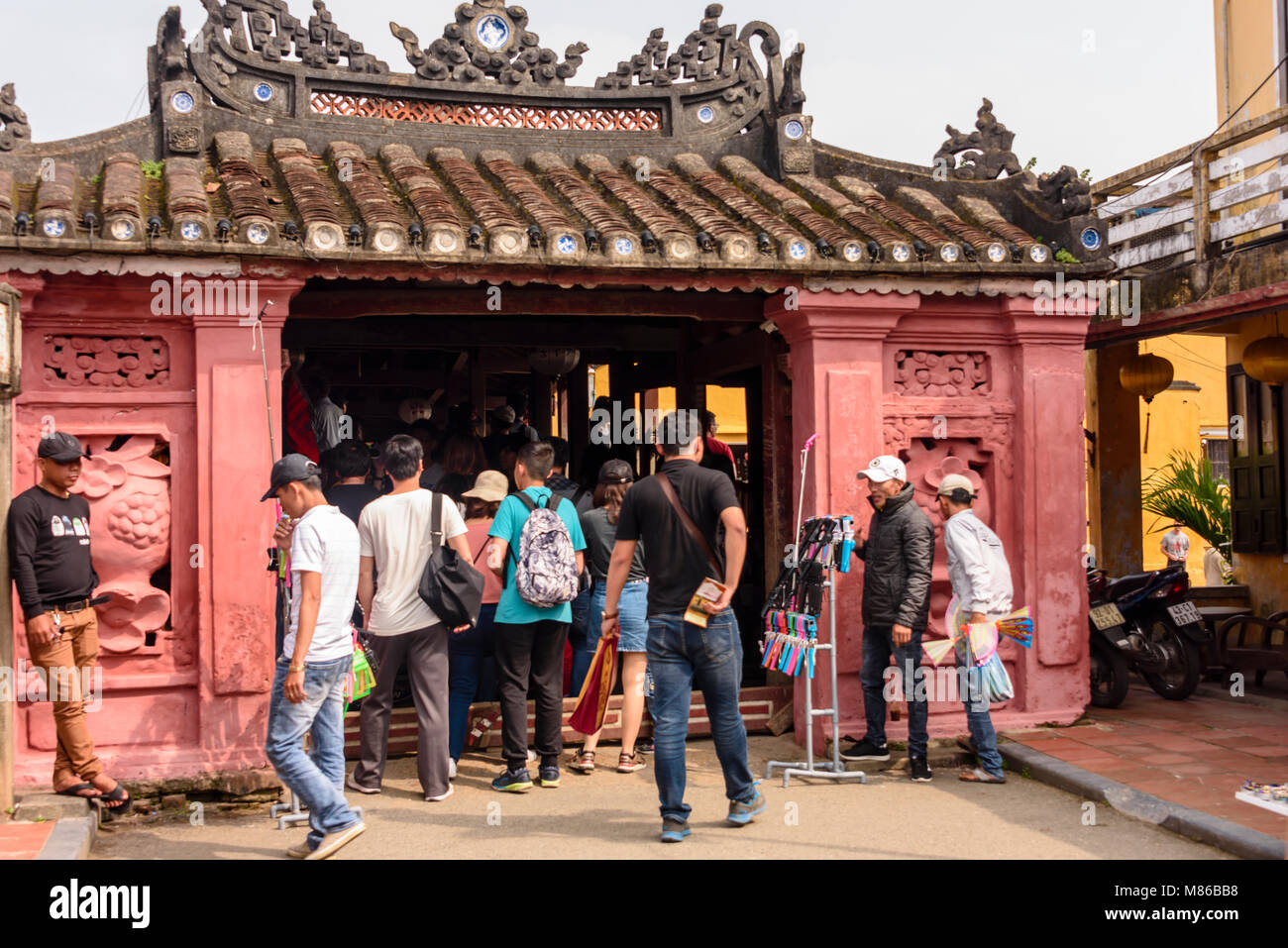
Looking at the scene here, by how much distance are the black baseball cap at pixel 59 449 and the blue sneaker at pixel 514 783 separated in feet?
9.59

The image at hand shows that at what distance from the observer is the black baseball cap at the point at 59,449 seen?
6.27m

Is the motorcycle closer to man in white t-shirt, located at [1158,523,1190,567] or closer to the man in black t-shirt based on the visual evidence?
man in white t-shirt, located at [1158,523,1190,567]

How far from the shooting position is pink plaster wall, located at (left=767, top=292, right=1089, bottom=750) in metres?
8.05

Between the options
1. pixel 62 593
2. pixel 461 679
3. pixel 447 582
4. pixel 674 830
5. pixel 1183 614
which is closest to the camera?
pixel 674 830

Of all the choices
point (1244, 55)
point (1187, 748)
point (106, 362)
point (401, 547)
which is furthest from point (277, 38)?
point (1244, 55)

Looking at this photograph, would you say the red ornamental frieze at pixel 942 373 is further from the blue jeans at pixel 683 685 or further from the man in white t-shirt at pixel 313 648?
the man in white t-shirt at pixel 313 648

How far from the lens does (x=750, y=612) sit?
10.3m

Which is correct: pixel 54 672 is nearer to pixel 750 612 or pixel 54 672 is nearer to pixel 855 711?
pixel 855 711

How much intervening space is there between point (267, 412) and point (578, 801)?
2854mm

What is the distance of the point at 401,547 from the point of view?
6.68 meters

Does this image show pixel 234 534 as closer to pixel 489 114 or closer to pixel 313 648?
pixel 313 648

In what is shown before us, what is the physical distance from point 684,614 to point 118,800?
3.23 m

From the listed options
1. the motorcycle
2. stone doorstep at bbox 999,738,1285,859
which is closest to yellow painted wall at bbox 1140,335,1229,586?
the motorcycle

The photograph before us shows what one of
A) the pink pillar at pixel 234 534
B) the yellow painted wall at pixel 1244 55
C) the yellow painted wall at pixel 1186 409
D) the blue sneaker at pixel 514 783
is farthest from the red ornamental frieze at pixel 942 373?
the yellow painted wall at pixel 1186 409
